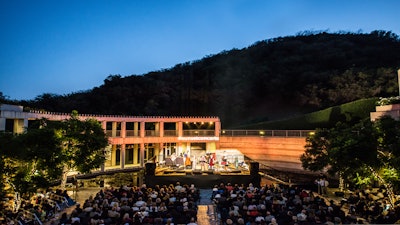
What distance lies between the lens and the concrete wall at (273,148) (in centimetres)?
3078

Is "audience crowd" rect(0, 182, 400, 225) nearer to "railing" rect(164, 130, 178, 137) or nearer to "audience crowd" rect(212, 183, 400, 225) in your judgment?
"audience crowd" rect(212, 183, 400, 225)

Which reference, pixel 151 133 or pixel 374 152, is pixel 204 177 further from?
pixel 151 133

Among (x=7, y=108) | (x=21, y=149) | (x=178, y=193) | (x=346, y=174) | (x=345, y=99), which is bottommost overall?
(x=178, y=193)

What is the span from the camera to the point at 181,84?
64812mm

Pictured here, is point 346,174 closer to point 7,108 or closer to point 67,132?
point 67,132

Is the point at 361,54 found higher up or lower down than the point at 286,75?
higher up

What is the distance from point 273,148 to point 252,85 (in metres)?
33.0

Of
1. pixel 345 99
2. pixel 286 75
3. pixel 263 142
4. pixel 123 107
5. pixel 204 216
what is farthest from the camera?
pixel 286 75

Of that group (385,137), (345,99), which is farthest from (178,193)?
(345,99)

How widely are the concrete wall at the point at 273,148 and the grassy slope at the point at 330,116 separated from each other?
19.1 ft

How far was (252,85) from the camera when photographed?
6406 centimetres

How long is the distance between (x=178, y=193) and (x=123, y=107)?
43.1 m

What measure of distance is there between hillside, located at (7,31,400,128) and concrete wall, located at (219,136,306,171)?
15.6 meters

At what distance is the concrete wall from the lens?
101ft
